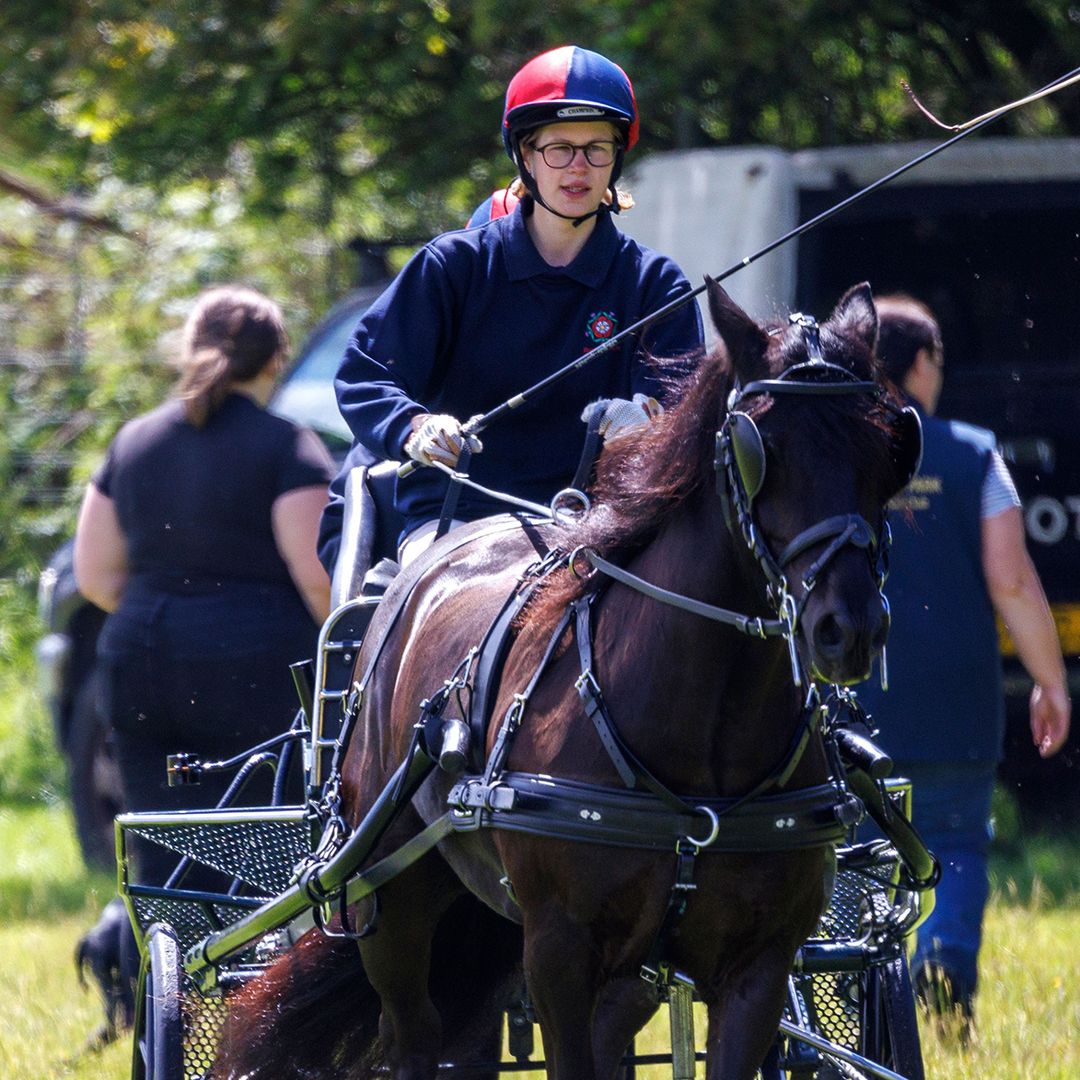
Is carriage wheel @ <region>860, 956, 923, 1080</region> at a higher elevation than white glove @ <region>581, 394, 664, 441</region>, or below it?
below

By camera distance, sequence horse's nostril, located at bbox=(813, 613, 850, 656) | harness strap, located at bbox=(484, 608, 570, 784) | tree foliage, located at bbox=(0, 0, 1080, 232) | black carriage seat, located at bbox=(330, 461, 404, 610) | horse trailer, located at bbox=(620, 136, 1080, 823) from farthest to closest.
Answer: tree foliage, located at bbox=(0, 0, 1080, 232) < horse trailer, located at bbox=(620, 136, 1080, 823) < black carriage seat, located at bbox=(330, 461, 404, 610) < harness strap, located at bbox=(484, 608, 570, 784) < horse's nostril, located at bbox=(813, 613, 850, 656)

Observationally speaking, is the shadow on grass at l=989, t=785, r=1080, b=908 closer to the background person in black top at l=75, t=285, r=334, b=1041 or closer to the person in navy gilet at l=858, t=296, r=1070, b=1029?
the person in navy gilet at l=858, t=296, r=1070, b=1029

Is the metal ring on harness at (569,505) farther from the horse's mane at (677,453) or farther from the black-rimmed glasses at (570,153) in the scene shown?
the black-rimmed glasses at (570,153)

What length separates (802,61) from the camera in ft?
32.0

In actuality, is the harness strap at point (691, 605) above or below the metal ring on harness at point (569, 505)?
below

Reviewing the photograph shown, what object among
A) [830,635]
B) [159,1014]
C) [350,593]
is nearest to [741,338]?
[830,635]

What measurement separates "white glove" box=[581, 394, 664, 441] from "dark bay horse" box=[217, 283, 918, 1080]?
0.74ft

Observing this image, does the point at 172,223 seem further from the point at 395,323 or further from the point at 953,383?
the point at 395,323

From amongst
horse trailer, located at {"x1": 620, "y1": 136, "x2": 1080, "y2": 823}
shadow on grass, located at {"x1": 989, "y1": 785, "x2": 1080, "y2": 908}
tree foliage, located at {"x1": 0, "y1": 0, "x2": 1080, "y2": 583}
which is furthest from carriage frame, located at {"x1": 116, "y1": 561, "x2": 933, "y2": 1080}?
tree foliage, located at {"x1": 0, "y1": 0, "x2": 1080, "y2": 583}

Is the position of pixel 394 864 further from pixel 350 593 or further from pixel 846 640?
pixel 846 640

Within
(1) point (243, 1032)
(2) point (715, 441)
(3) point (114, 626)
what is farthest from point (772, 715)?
(3) point (114, 626)

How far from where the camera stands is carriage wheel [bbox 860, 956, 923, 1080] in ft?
13.9

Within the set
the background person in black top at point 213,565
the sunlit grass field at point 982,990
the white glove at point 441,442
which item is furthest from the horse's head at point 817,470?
the background person in black top at point 213,565

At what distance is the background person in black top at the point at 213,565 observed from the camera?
5879 mm
